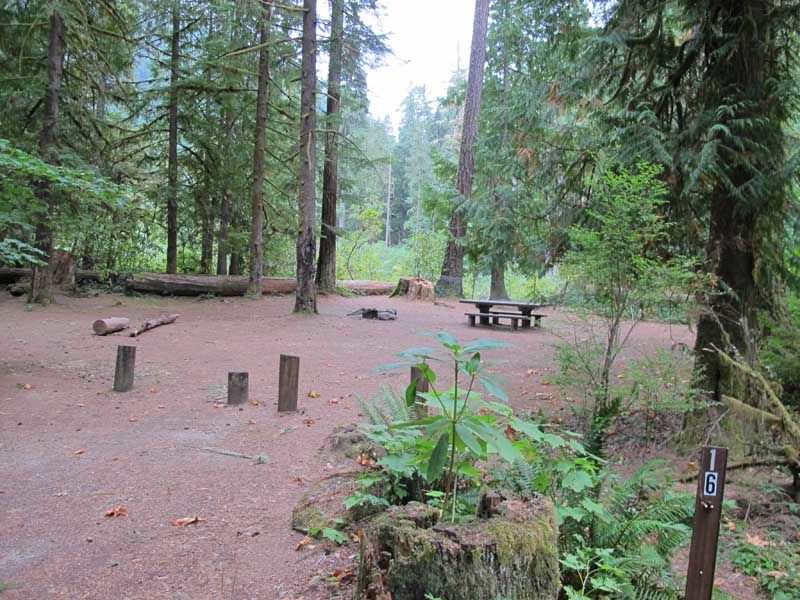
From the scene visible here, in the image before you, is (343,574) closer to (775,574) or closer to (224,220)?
(775,574)

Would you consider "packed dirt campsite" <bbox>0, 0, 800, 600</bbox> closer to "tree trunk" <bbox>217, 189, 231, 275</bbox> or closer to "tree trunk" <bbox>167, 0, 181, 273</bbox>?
"tree trunk" <bbox>167, 0, 181, 273</bbox>

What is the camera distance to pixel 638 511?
3.17 metres

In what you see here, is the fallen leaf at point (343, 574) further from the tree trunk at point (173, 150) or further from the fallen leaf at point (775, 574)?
the tree trunk at point (173, 150)

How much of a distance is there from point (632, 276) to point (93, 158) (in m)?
14.3

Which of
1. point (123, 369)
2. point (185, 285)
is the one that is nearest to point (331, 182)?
point (185, 285)

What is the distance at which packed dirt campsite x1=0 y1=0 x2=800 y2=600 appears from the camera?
8.59ft

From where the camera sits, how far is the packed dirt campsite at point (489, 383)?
2.62m

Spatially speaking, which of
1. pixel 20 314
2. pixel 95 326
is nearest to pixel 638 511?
pixel 95 326

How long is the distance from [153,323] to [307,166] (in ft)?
16.5

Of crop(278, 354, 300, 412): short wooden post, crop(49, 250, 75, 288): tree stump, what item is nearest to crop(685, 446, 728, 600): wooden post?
crop(278, 354, 300, 412): short wooden post

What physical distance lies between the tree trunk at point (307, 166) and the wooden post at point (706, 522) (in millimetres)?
11670

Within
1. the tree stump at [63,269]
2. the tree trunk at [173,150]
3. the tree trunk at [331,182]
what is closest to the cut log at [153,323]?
the tree stump at [63,269]

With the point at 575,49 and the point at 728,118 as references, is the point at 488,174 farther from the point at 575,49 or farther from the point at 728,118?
the point at 728,118

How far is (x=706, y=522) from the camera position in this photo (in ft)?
6.84
